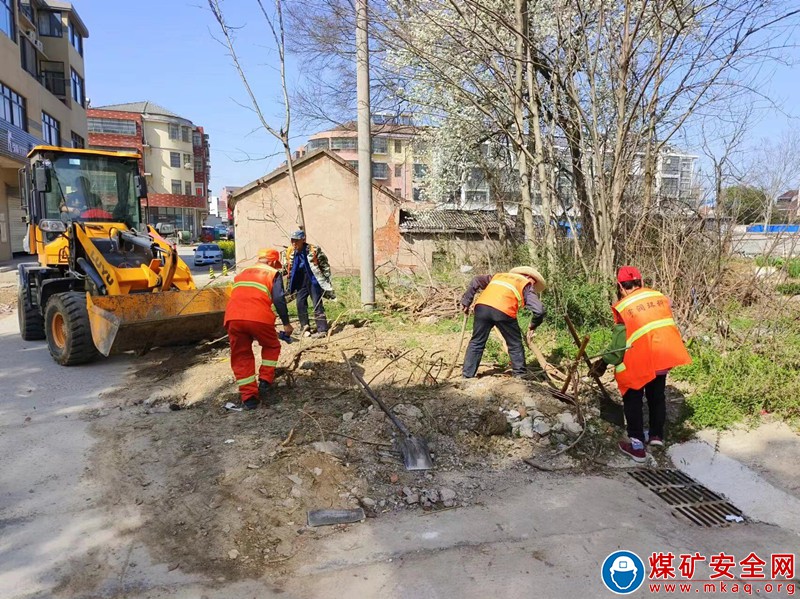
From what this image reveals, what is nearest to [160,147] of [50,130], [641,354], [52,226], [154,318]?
[50,130]

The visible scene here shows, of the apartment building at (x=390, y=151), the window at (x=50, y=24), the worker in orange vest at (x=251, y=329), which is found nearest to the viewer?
the worker in orange vest at (x=251, y=329)

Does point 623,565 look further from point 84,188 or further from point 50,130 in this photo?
point 50,130

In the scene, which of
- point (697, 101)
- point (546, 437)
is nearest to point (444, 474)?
point (546, 437)

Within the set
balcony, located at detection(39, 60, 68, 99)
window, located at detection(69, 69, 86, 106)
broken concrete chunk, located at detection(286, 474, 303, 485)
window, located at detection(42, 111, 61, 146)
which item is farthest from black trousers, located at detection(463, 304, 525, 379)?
window, located at detection(69, 69, 86, 106)

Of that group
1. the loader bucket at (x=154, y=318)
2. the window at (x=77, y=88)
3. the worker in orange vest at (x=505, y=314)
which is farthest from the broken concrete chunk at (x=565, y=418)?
the window at (x=77, y=88)

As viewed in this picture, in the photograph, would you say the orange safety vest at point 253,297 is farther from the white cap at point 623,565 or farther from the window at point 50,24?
the window at point 50,24

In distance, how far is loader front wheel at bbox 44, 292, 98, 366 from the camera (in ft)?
22.2

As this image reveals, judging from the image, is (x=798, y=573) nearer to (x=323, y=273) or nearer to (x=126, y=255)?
(x=323, y=273)

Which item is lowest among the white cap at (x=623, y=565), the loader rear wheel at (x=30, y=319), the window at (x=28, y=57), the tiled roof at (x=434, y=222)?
the white cap at (x=623, y=565)

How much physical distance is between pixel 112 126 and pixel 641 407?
59061 millimetres

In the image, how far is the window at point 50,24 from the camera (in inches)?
1195

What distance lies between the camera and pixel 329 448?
417 centimetres

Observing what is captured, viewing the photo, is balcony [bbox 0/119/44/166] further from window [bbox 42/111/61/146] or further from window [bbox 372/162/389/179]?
window [bbox 372/162/389/179]

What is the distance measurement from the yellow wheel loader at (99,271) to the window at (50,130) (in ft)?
76.1
